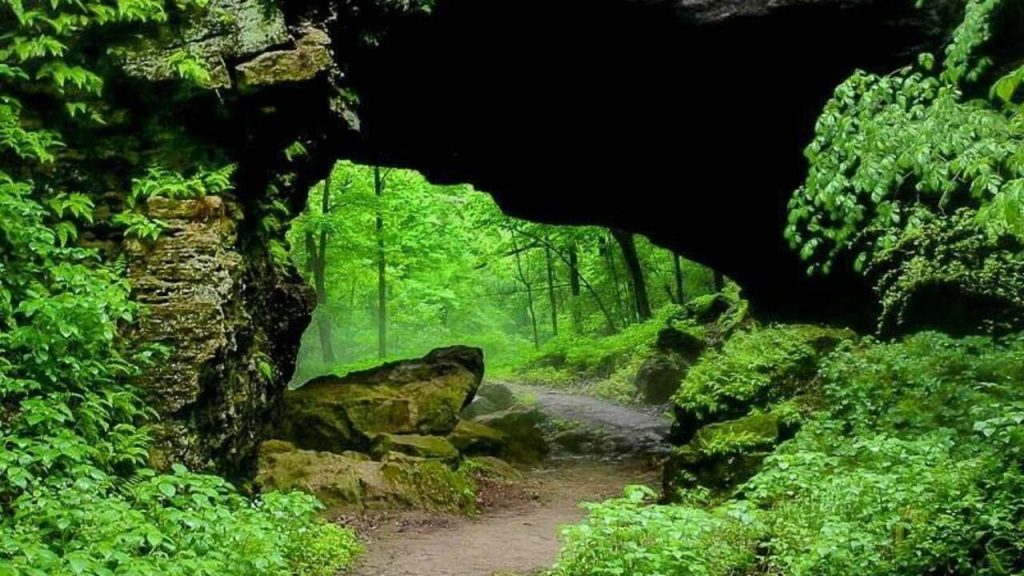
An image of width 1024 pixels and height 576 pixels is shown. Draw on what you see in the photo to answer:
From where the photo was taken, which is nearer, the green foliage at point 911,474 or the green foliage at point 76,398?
the green foliage at point 76,398

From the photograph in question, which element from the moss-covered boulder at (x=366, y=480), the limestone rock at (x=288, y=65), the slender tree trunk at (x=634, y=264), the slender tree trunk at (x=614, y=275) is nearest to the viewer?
the limestone rock at (x=288, y=65)

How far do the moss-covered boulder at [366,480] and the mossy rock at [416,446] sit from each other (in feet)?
1.67

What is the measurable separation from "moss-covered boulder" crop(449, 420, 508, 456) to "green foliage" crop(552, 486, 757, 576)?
24.2 ft

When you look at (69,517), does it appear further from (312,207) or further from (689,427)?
(312,207)

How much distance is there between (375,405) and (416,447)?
1755mm

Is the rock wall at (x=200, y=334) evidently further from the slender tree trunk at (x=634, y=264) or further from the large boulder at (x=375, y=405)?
the slender tree trunk at (x=634, y=264)

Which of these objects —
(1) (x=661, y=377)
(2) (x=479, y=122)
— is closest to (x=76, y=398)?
(2) (x=479, y=122)

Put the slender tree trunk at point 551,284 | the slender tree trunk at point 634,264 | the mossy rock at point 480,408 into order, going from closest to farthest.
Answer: the mossy rock at point 480,408, the slender tree trunk at point 634,264, the slender tree trunk at point 551,284

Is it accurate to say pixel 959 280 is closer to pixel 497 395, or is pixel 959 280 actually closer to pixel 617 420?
pixel 617 420

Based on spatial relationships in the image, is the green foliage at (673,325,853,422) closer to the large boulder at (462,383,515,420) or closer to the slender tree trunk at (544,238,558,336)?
the large boulder at (462,383,515,420)

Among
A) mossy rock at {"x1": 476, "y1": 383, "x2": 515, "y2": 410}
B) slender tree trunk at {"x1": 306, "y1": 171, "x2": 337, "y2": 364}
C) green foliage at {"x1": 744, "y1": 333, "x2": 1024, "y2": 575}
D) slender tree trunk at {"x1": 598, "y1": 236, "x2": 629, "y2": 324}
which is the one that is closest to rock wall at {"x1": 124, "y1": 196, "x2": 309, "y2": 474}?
green foliage at {"x1": 744, "y1": 333, "x2": 1024, "y2": 575}

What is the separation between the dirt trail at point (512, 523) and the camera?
307 inches

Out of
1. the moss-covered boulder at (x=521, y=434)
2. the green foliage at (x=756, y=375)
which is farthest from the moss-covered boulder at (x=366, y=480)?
the green foliage at (x=756, y=375)

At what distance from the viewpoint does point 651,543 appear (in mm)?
5547
